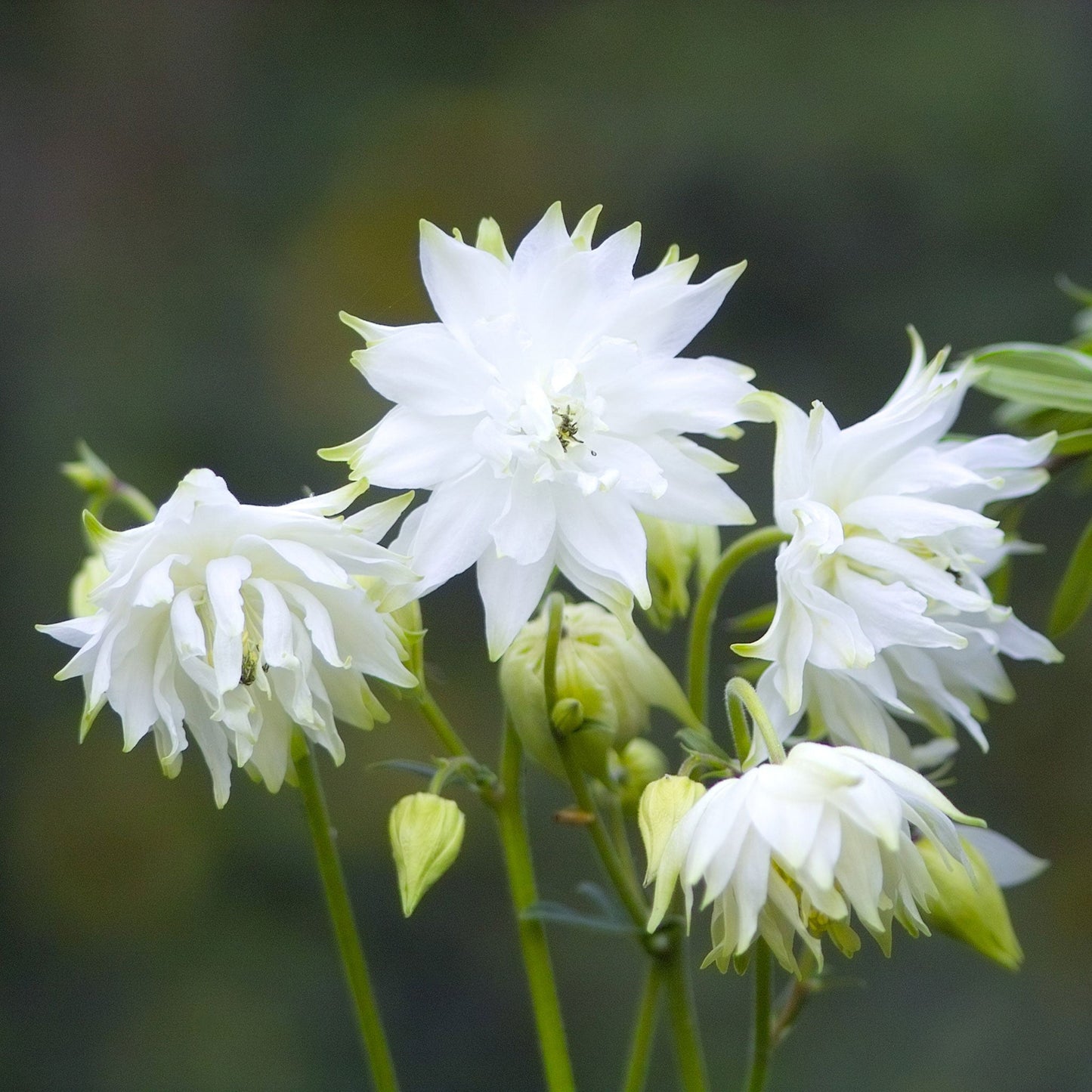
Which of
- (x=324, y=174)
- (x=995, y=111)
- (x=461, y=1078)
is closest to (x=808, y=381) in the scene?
(x=995, y=111)

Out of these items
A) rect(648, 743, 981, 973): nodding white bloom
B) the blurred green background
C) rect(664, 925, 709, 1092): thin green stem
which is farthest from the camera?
the blurred green background

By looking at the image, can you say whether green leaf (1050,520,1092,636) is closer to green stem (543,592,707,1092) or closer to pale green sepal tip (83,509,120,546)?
green stem (543,592,707,1092)

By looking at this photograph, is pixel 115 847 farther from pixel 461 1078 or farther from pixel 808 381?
pixel 808 381

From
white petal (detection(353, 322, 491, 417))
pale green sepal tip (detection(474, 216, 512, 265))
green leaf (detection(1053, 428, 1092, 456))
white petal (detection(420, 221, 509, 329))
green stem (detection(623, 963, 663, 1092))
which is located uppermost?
pale green sepal tip (detection(474, 216, 512, 265))

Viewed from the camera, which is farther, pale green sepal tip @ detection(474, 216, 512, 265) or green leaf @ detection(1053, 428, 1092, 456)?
green leaf @ detection(1053, 428, 1092, 456)

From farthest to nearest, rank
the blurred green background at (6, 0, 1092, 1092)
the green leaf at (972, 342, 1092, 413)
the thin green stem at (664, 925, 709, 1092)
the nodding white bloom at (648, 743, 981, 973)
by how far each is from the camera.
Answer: the blurred green background at (6, 0, 1092, 1092) < the green leaf at (972, 342, 1092, 413) < the thin green stem at (664, 925, 709, 1092) < the nodding white bloom at (648, 743, 981, 973)

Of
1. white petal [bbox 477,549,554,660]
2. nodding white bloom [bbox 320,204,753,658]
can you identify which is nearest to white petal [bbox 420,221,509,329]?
nodding white bloom [bbox 320,204,753,658]

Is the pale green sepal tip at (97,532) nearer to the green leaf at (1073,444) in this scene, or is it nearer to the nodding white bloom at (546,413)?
the nodding white bloom at (546,413)

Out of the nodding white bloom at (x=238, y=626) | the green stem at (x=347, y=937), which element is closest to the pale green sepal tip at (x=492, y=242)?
the nodding white bloom at (x=238, y=626)
